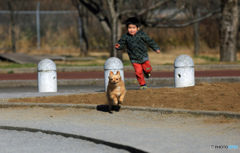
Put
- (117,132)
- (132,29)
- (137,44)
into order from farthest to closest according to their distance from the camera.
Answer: (137,44) → (132,29) → (117,132)

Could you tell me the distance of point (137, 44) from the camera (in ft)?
38.9

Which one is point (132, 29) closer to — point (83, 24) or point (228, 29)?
point (228, 29)

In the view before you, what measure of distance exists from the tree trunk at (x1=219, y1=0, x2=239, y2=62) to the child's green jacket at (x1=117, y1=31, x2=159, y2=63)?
1442 centimetres

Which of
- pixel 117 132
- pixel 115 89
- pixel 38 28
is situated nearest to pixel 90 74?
pixel 115 89

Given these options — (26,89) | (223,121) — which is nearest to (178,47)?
(26,89)

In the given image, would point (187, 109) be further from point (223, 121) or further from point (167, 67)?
point (167, 67)

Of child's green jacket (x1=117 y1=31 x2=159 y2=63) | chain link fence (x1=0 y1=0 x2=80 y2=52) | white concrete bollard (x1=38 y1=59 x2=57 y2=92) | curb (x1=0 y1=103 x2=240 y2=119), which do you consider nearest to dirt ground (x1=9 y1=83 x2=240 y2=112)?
curb (x1=0 y1=103 x2=240 y2=119)

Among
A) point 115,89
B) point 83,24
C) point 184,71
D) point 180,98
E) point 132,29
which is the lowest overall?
point 180,98

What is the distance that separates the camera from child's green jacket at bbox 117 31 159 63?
1184 cm

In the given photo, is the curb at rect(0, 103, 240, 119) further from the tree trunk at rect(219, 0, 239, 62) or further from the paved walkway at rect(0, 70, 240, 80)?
the tree trunk at rect(219, 0, 239, 62)

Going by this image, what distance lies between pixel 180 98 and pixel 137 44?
5.59ft

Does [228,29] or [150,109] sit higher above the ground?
[228,29]

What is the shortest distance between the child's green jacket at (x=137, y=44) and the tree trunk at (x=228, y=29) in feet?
47.3

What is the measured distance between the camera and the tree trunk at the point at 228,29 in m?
25.6
